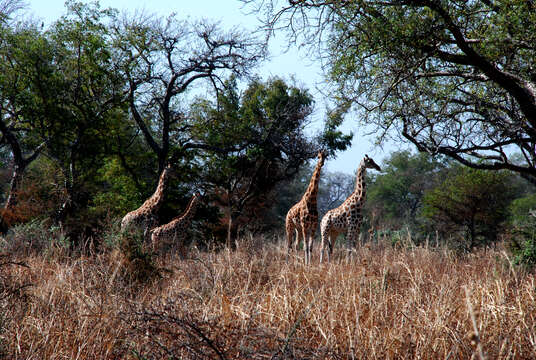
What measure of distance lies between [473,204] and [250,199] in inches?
402

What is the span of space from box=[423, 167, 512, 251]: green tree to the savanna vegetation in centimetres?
7

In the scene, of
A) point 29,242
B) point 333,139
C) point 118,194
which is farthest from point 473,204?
point 29,242

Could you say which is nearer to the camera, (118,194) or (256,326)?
(256,326)

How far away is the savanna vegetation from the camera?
3346 mm

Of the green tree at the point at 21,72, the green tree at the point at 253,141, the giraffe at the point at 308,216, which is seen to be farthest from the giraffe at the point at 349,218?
the green tree at the point at 21,72

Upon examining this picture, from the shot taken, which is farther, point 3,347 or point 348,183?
point 348,183

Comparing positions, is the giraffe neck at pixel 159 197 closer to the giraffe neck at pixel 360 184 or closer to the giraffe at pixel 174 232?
the giraffe at pixel 174 232

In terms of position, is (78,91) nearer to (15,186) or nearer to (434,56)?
(15,186)

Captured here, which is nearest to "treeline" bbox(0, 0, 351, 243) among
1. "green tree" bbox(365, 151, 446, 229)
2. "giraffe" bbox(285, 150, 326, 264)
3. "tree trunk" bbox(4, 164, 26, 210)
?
"tree trunk" bbox(4, 164, 26, 210)

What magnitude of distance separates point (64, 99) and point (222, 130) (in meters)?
5.69

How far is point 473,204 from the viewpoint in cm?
1557

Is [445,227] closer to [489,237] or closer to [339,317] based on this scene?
[489,237]

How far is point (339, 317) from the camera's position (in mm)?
3738

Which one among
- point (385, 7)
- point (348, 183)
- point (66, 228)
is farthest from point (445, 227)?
point (348, 183)
